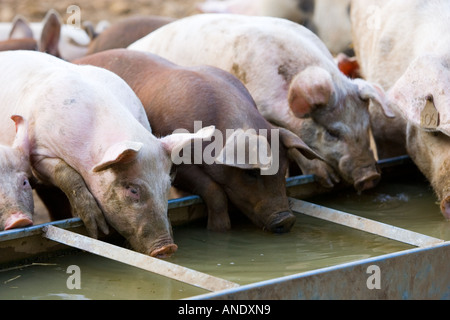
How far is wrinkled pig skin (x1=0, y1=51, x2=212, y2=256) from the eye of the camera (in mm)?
4207

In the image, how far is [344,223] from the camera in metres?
4.61

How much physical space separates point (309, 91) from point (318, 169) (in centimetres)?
45

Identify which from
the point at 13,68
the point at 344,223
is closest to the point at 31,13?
the point at 13,68

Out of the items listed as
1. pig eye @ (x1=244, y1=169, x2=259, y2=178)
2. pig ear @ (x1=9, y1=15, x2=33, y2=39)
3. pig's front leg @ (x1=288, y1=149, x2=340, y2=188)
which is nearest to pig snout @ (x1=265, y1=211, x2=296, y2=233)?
pig eye @ (x1=244, y1=169, x2=259, y2=178)

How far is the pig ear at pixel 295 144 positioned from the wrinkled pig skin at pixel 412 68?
562 mm

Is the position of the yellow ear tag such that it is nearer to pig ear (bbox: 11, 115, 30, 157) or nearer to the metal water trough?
the metal water trough

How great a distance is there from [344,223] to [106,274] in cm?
126

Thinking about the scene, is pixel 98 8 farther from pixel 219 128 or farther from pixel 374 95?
Answer: pixel 219 128

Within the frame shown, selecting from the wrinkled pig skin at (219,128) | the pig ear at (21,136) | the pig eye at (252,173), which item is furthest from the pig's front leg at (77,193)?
the pig eye at (252,173)

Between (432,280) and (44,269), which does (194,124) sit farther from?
(432,280)

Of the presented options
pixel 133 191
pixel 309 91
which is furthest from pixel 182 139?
pixel 309 91

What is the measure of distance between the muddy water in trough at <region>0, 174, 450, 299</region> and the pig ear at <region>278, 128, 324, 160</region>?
1.32 feet

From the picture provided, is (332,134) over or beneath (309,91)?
beneath

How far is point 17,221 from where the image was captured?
13.5ft
